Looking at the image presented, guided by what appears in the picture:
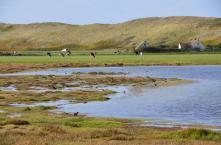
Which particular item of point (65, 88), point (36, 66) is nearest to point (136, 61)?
point (36, 66)

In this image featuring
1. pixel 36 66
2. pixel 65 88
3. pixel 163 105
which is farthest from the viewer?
pixel 36 66

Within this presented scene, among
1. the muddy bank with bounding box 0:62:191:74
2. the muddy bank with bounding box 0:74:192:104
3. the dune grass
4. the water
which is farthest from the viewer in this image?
the dune grass

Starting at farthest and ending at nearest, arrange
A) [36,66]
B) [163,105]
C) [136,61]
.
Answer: [136,61]
[36,66]
[163,105]

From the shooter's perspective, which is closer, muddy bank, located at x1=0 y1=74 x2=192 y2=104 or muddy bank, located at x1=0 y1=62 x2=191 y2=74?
muddy bank, located at x1=0 y1=74 x2=192 y2=104

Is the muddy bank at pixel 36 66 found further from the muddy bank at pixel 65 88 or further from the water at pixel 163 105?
the water at pixel 163 105

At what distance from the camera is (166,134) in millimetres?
27516

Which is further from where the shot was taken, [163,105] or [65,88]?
[65,88]

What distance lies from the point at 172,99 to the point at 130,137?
80.3 feet

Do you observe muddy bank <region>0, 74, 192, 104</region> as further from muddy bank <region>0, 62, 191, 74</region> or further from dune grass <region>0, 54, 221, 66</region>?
dune grass <region>0, 54, 221, 66</region>

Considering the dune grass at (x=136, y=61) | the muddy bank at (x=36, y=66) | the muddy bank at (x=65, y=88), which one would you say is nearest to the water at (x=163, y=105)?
the muddy bank at (x=65, y=88)

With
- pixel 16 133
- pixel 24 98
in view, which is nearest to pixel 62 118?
pixel 16 133

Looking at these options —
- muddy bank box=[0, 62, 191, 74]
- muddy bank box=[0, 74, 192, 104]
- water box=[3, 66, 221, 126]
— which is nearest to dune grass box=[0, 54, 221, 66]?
muddy bank box=[0, 62, 191, 74]

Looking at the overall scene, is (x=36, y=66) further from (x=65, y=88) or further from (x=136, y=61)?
(x=65, y=88)

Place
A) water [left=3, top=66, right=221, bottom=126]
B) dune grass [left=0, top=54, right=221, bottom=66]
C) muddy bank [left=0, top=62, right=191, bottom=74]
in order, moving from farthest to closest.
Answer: dune grass [left=0, top=54, right=221, bottom=66], muddy bank [left=0, top=62, right=191, bottom=74], water [left=3, top=66, right=221, bottom=126]
